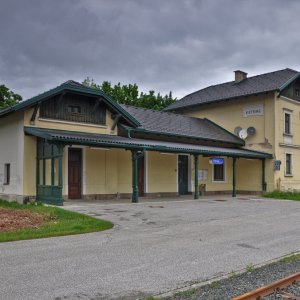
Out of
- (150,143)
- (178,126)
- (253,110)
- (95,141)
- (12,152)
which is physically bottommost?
(12,152)

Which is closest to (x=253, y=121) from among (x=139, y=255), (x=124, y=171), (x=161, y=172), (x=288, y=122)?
(x=288, y=122)

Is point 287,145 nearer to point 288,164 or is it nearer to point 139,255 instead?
point 288,164

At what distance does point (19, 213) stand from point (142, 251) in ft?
20.7

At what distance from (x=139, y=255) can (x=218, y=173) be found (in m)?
19.9

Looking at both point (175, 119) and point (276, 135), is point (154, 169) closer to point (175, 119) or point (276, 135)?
point (175, 119)

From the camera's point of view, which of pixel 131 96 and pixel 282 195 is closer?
pixel 282 195

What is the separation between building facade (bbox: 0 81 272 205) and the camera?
17484 millimetres

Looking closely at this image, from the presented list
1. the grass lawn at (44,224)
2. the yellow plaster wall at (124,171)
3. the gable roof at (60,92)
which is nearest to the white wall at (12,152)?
the gable roof at (60,92)

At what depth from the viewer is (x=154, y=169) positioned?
74.9 feet

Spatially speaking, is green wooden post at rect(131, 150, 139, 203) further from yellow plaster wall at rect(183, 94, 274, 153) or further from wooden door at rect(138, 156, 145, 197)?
yellow plaster wall at rect(183, 94, 274, 153)

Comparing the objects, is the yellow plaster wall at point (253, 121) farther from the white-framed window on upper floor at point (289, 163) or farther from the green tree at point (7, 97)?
the green tree at point (7, 97)

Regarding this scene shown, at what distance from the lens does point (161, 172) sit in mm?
23234

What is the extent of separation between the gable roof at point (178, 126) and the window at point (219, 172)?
1735 millimetres

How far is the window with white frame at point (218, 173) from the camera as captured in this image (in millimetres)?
26844
